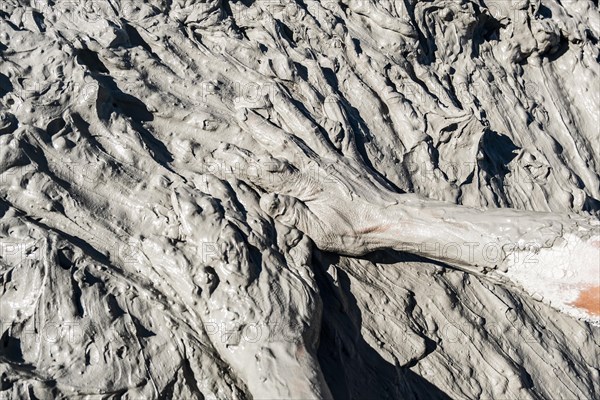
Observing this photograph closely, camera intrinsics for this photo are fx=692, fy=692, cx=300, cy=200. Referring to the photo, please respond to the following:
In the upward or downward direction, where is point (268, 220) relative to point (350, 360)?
upward

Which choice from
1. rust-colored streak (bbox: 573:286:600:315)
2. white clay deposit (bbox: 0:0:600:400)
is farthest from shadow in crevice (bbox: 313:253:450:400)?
rust-colored streak (bbox: 573:286:600:315)

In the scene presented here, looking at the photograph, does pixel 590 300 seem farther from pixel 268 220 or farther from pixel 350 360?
pixel 268 220

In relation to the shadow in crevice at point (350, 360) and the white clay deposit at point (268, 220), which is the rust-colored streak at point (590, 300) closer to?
the white clay deposit at point (268, 220)

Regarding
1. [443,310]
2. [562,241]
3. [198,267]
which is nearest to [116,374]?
[198,267]

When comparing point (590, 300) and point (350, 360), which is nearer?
point (590, 300)

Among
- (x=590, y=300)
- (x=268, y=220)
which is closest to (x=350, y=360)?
(x=268, y=220)

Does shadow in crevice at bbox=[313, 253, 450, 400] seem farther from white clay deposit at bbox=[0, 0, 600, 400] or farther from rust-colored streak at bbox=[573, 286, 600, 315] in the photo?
rust-colored streak at bbox=[573, 286, 600, 315]

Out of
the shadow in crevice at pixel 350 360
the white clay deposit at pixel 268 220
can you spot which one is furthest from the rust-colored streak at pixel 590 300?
the shadow in crevice at pixel 350 360
